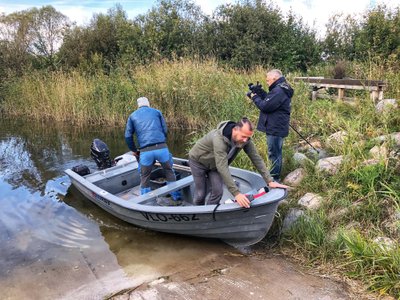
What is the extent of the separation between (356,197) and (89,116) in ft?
28.5

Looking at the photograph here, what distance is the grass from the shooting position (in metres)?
3.57

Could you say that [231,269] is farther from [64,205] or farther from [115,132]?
[115,132]

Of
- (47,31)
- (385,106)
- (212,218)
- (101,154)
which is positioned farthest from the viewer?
(47,31)

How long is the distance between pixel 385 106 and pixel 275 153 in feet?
6.99

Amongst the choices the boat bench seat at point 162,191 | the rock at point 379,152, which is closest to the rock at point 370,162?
the rock at point 379,152

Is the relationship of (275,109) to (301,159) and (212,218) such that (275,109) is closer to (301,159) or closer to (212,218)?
(301,159)

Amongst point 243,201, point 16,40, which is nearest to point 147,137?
point 243,201

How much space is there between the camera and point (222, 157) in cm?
359

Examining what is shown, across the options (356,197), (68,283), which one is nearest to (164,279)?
(68,283)

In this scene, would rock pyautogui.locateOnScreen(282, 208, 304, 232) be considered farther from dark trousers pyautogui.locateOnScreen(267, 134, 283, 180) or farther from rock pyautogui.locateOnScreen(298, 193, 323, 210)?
dark trousers pyautogui.locateOnScreen(267, 134, 283, 180)

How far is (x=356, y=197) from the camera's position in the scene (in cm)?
413

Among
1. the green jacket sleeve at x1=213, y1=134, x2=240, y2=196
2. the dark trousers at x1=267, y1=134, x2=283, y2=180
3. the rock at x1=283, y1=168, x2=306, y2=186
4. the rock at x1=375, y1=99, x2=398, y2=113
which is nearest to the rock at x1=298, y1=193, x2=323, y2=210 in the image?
the rock at x1=283, y1=168, x2=306, y2=186

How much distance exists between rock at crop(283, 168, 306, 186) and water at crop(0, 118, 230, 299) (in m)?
1.31

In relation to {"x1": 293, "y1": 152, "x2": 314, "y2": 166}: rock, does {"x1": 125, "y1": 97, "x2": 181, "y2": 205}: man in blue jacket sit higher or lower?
higher
